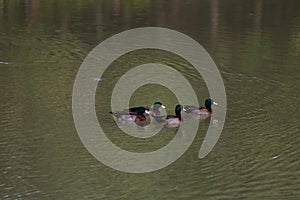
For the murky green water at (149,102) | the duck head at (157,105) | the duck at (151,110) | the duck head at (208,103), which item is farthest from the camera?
the duck head at (208,103)

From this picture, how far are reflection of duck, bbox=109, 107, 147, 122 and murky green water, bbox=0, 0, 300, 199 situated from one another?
0.13 meters

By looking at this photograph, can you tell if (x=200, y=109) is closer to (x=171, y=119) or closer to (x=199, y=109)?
(x=199, y=109)

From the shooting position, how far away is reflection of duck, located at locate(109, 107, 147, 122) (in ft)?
30.3

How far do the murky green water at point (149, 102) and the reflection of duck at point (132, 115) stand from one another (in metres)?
0.13

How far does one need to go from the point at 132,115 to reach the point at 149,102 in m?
0.87

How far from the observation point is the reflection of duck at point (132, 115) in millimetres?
9234

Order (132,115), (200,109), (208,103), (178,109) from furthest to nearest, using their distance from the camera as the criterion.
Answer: (208,103)
(200,109)
(178,109)
(132,115)

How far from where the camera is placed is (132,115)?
926 centimetres

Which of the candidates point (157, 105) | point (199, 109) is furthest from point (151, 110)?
point (199, 109)

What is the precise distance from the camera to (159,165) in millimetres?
7918

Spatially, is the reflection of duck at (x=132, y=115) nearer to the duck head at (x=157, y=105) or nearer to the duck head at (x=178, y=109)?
the duck head at (x=157, y=105)

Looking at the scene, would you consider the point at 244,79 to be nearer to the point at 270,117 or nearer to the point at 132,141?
the point at 270,117

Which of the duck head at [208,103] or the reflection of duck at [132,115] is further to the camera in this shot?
the duck head at [208,103]

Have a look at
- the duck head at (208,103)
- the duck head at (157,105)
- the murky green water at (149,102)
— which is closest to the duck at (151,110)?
the duck head at (157,105)
